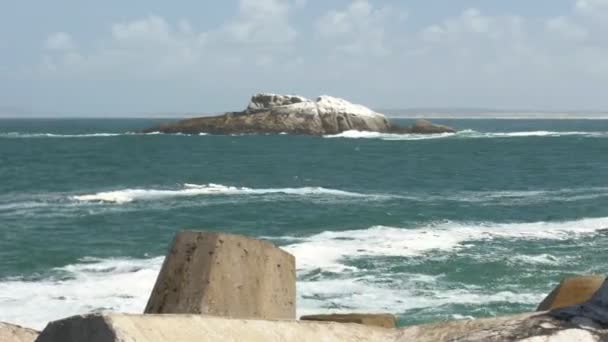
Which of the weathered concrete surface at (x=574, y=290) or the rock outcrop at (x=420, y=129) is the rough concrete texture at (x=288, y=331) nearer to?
the weathered concrete surface at (x=574, y=290)

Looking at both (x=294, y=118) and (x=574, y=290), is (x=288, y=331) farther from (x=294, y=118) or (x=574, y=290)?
(x=294, y=118)

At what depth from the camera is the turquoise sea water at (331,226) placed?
15555 millimetres

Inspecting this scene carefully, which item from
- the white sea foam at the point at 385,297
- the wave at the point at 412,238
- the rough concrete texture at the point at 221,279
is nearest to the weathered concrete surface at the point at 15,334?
the rough concrete texture at the point at 221,279

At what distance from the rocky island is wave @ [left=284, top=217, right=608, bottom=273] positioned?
72261mm

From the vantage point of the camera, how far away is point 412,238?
73.5 ft

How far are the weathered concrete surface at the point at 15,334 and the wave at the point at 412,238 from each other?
1095 centimetres

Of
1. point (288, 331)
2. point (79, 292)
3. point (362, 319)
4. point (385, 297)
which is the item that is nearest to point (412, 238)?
point (385, 297)

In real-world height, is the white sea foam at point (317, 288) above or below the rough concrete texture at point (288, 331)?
below

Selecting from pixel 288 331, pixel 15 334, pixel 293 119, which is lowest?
pixel 293 119

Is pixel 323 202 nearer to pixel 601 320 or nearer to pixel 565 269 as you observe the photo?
pixel 565 269

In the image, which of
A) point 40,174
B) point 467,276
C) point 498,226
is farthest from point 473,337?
point 40,174

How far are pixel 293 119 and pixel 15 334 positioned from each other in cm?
9230

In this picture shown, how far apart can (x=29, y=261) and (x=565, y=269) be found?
11.2m

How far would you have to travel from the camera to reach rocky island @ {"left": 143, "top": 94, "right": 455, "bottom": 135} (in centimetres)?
9838
